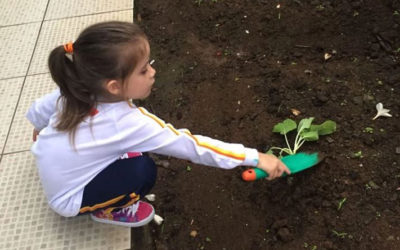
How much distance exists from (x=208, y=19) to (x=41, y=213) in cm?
177

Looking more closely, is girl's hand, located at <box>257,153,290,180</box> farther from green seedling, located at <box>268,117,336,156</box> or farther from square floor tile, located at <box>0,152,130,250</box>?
square floor tile, located at <box>0,152,130,250</box>

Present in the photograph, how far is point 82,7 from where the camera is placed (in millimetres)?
3309

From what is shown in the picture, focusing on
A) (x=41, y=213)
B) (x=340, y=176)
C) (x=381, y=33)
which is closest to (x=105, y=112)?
(x=41, y=213)

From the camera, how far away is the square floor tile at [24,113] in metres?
2.30

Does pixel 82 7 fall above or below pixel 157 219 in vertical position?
above

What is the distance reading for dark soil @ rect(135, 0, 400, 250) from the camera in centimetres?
181

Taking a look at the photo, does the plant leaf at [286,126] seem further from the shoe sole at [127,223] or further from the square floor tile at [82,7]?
the square floor tile at [82,7]

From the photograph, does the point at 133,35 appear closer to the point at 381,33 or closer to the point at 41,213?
the point at 41,213

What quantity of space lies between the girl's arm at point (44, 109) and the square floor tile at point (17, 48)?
3.51ft

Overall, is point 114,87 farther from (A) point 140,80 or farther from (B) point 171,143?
(B) point 171,143

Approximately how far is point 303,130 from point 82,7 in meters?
2.25

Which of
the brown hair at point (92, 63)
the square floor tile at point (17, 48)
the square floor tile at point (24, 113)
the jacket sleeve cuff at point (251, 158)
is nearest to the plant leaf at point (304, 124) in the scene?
the jacket sleeve cuff at point (251, 158)

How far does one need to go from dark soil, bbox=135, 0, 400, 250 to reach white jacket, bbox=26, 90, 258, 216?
0.51 m

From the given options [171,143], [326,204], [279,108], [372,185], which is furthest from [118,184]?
[372,185]
